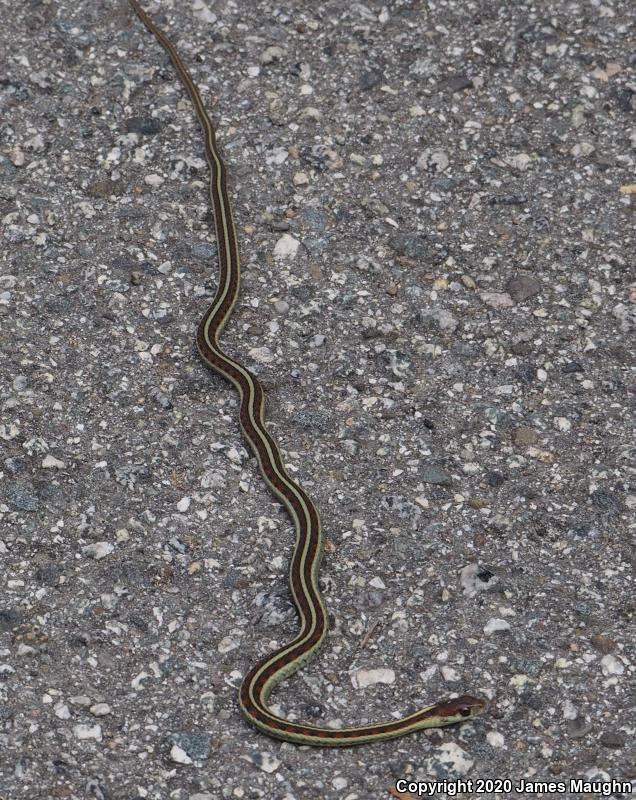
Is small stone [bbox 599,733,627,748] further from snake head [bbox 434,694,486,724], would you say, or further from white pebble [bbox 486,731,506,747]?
snake head [bbox 434,694,486,724]

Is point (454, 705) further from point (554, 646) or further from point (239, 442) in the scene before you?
point (239, 442)

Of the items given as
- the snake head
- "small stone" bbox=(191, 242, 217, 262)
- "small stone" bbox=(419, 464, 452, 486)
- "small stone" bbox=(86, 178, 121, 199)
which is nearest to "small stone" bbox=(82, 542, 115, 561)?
"small stone" bbox=(419, 464, 452, 486)

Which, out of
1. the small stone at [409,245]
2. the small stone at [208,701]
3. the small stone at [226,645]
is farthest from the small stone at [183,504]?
the small stone at [409,245]

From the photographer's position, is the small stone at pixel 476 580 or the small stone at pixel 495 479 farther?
the small stone at pixel 495 479

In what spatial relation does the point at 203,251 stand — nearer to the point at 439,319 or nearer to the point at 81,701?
the point at 439,319

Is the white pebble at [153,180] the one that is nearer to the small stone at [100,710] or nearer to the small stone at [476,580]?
the small stone at [476,580]

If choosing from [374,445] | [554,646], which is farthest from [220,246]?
[554,646]
